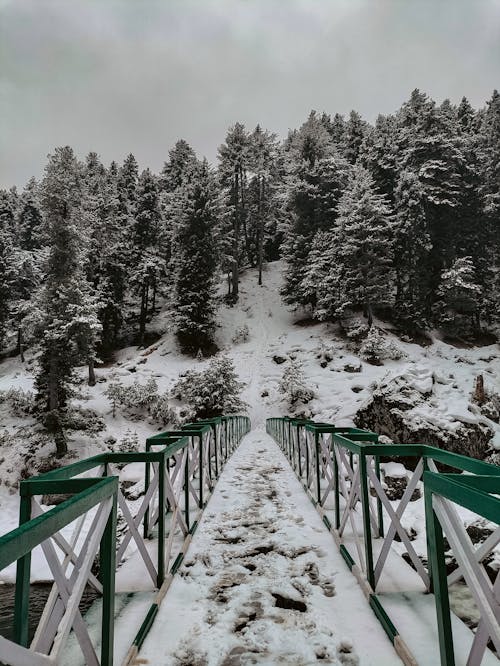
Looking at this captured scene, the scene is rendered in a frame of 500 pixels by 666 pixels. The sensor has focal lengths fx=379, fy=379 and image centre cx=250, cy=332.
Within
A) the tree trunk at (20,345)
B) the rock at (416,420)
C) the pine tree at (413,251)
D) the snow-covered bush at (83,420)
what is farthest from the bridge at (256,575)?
Answer: the tree trunk at (20,345)

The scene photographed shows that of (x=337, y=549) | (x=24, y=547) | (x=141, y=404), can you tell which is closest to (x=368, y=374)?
(x=141, y=404)

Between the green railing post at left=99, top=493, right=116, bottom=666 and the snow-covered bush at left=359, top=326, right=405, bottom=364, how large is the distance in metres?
20.9

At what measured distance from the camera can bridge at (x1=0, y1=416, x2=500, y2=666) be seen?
73.0 inches

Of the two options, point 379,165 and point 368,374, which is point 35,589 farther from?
point 379,165

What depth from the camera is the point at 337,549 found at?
4523 mm

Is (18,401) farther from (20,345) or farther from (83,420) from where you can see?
(20,345)

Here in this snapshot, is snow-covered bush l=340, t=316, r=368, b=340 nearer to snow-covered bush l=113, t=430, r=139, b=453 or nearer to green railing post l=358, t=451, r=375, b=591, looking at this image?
snow-covered bush l=113, t=430, r=139, b=453

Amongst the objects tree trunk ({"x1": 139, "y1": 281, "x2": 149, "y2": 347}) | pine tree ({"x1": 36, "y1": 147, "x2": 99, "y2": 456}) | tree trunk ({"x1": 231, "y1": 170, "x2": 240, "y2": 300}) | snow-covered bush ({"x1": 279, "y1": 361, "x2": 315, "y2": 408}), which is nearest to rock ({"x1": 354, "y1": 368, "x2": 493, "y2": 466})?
snow-covered bush ({"x1": 279, "y1": 361, "x2": 315, "y2": 408})

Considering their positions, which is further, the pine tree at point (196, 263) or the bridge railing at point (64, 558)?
the pine tree at point (196, 263)

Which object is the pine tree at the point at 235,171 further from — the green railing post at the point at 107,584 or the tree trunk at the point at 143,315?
the green railing post at the point at 107,584

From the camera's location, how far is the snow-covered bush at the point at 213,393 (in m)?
19.0

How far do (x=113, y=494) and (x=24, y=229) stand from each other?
47.2 meters

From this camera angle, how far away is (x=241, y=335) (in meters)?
29.6

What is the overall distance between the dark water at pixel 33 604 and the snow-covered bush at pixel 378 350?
59.9 feet
